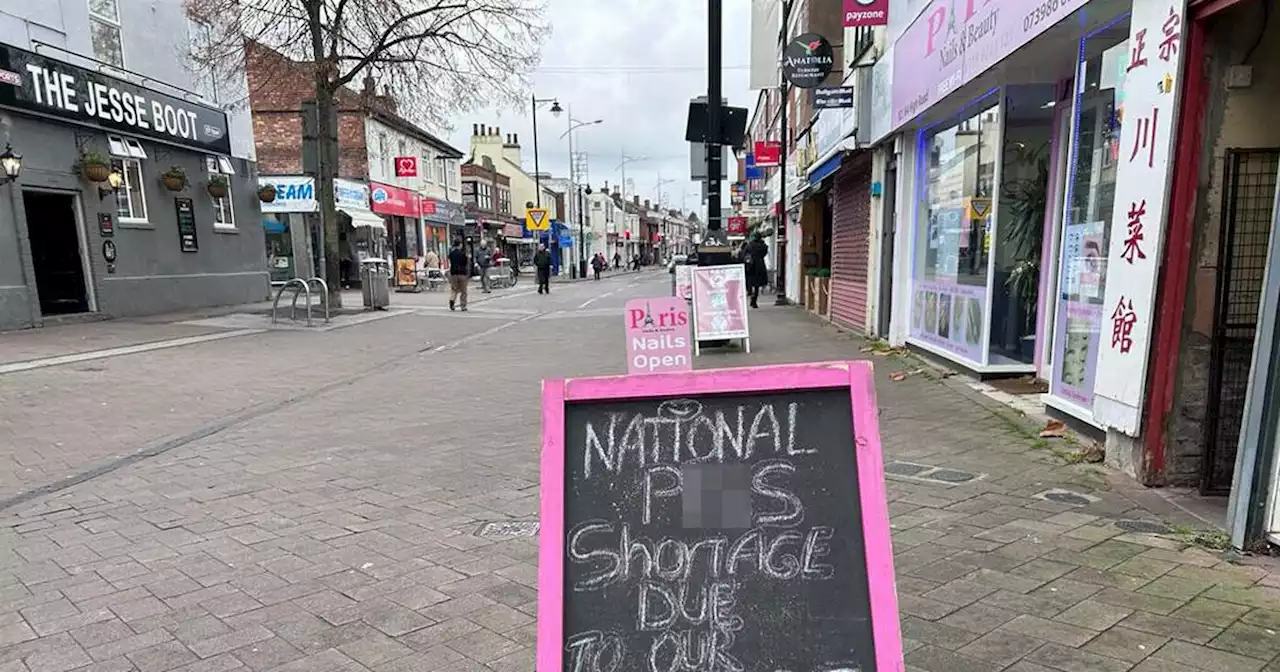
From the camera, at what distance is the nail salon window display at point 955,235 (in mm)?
7324

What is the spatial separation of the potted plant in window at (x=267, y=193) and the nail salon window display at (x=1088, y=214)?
1658 centimetres

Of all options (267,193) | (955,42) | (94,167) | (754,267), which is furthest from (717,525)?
(267,193)

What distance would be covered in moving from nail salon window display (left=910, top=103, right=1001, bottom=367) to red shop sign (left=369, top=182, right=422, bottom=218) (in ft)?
81.0

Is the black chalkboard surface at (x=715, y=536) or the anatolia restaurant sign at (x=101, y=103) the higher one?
the anatolia restaurant sign at (x=101, y=103)

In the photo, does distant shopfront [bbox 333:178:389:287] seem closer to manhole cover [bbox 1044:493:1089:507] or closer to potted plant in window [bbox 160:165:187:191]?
potted plant in window [bbox 160:165:187:191]

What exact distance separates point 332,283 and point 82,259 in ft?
15.4

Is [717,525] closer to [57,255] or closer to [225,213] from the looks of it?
[57,255]

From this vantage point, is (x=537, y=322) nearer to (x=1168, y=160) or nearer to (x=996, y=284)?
(x=996, y=284)

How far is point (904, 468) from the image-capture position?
15.1 feet

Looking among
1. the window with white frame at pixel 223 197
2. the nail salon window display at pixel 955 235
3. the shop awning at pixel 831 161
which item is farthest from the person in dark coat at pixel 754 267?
the window with white frame at pixel 223 197

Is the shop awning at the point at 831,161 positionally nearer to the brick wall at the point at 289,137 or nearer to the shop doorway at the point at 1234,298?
the shop doorway at the point at 1234,298

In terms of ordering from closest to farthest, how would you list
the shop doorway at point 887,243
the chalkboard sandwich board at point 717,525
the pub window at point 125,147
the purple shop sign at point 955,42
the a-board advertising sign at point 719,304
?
the chalkboard sandwich board at point 717,525, the purple shop sign at point 955,42, the a-board advertising sign at point 719,304, the shop doorway at point 887,243, the pub window at point 125,147

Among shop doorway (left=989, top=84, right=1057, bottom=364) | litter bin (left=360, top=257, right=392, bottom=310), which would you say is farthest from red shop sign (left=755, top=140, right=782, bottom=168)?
shop doorway (left=989, top=84, right=1057, bottom=364)

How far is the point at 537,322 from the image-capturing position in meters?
15.7
